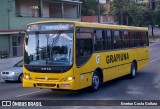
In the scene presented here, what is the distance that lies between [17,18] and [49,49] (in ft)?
68.2

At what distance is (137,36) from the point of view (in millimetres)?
22078

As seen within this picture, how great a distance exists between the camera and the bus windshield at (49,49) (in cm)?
1385

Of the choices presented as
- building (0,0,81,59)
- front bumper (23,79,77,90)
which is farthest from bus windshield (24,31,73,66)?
building (0,0,81,59)

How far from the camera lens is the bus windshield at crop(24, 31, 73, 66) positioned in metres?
13.9

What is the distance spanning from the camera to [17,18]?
34125 millimetres

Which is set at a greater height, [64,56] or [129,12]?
[129,12]

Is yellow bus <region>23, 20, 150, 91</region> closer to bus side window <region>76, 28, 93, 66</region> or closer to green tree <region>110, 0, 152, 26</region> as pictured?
bus side window <region>76, 28, 93, 66</region>

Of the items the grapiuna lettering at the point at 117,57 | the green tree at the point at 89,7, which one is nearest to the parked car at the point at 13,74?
the grapiuna lettering at the point at 117,57

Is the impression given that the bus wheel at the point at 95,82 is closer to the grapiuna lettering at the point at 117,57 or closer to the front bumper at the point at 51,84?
the grapiuna lettering at the point at 117,57

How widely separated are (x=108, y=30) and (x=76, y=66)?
13.7ft

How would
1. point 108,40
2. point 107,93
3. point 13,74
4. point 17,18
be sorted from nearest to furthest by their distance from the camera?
point 107,93, point 108,40, point 13,74, point 17,18

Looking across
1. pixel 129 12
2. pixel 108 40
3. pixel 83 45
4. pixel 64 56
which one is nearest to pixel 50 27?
pixel 64 56

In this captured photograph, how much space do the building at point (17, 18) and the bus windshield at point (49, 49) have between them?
557 inches

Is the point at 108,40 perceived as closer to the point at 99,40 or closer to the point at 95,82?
the point at 99,40
